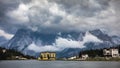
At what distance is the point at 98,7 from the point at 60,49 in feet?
6.60

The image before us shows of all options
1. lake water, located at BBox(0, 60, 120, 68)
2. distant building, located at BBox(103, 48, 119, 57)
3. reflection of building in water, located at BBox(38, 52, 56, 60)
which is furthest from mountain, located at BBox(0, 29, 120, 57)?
distant building, located at BBox(103, 48, 119, 57)

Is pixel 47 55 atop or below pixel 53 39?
below

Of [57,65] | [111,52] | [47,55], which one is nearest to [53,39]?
[57,65]

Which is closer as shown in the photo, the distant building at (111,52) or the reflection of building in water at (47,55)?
the reflection of building in water at (47,55)

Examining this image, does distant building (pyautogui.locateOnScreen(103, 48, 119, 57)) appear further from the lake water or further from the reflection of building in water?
the reflection of building in water

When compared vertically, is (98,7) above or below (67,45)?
above

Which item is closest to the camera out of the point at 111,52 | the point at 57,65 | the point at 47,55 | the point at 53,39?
the point at 53,39

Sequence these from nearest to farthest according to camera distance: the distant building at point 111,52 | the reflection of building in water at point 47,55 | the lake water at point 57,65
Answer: the lake water at point 57,65
the reflection of building in water at point 47,55
the distant building at point 111,52

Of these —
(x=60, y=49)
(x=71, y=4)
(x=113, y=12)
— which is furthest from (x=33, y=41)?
(x=113, y=12)

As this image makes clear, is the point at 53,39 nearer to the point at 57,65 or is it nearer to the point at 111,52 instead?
the point at 57,65

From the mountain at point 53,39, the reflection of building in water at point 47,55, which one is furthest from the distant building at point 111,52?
the reflection of building in water at point 47,55

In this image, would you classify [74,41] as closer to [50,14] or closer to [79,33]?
[79,33]

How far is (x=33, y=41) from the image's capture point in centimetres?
1190

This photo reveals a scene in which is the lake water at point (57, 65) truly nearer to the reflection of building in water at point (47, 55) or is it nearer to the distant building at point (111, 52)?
A: the reflection of building in water at point (47, 55)
